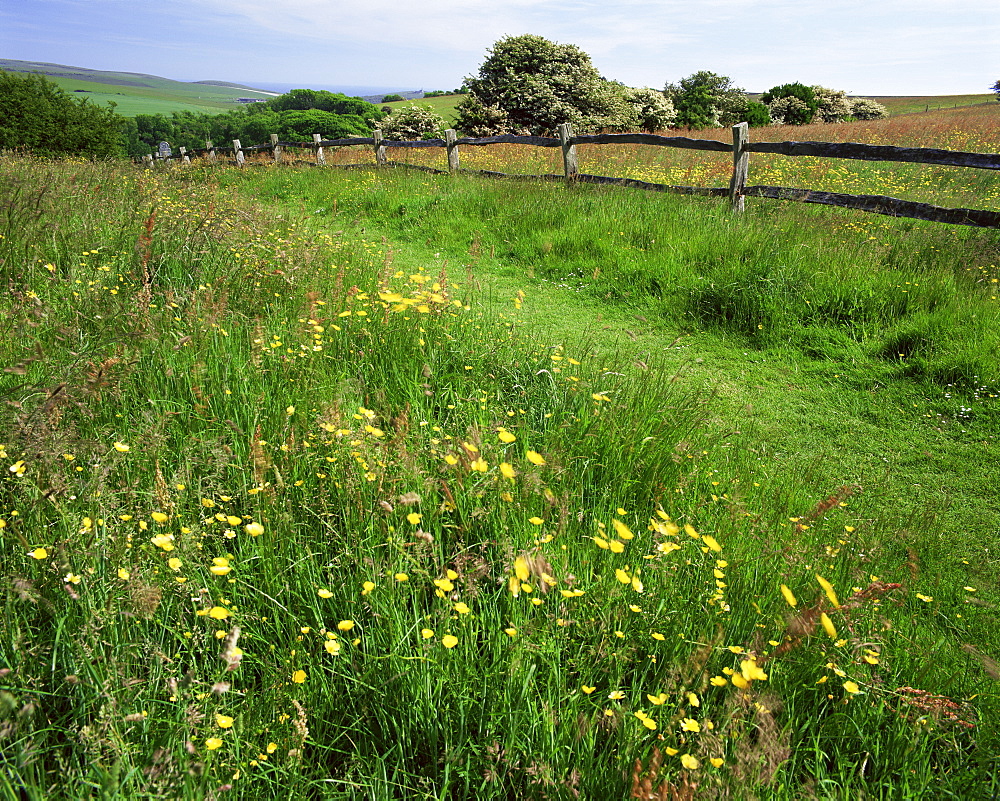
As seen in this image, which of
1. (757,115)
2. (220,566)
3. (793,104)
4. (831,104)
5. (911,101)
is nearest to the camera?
(220,566)

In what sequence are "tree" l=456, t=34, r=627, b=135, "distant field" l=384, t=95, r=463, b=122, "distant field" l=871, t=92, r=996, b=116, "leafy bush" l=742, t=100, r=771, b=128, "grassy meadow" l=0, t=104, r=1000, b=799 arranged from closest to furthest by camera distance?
"grassy meadow" l=0, t=104, r=1000, b=799 < "tree" l=456, t=34, r=627, b=135 < "leafy bush" l=742, t=100, r=771, b=128 < "distant field" l=871, t=92, r=996, b=116 < "distant field" l=384, t=95, r=463, b=122

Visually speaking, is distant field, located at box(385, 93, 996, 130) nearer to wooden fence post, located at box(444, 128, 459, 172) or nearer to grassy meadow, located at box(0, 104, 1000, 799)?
wooden fence post, located at box(444, 128, 459, 172)

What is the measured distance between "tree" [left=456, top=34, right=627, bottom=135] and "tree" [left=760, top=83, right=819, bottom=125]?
33.3ft

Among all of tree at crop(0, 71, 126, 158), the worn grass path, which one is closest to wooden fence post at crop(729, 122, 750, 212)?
the worn grass path

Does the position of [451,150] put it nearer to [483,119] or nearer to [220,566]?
[220,566]

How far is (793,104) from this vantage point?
A: 30.5 m

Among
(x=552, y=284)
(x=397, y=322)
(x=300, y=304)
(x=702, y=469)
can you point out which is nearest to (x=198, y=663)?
(x=702, y=469)

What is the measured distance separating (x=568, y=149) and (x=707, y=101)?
22.1m

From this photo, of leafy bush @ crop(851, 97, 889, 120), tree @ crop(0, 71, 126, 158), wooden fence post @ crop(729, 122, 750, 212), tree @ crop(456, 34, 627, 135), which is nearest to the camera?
wooden fence post @ crop(729, 122, 750, 212)

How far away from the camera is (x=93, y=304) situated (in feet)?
12.5

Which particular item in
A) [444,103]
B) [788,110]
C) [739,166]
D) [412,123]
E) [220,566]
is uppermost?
[444,103]

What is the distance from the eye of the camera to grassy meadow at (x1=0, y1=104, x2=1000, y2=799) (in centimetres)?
159

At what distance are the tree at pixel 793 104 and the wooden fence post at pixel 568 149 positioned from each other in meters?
24.8

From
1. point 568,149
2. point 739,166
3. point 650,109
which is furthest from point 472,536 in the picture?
point 650,109
